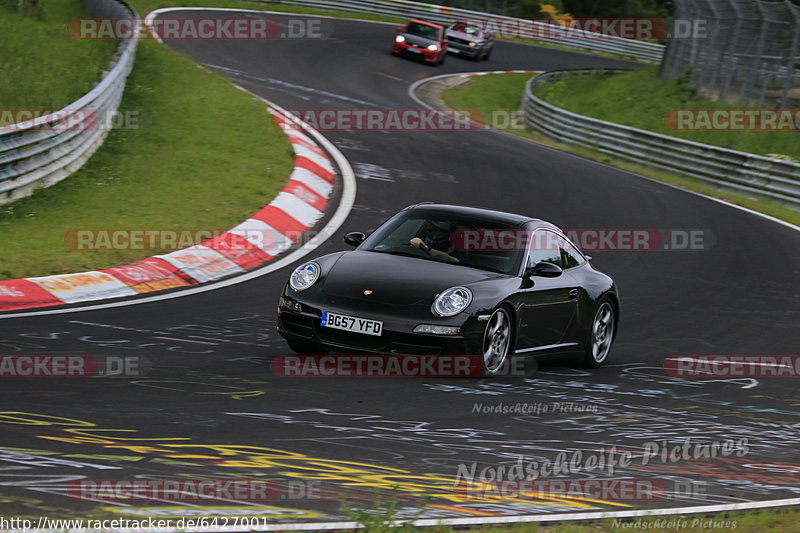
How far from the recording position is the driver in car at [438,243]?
8953mm

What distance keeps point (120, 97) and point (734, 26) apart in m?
15.2

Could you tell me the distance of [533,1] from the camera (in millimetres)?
58688

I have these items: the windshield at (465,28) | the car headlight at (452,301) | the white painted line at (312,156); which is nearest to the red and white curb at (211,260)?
the white painted line at (312,156)

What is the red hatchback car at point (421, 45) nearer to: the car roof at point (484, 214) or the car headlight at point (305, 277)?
the car roof at point (484, 214)

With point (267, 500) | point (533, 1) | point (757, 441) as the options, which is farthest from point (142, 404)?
point (533, 1)

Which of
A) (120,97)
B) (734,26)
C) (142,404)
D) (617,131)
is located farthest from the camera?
(734,26)

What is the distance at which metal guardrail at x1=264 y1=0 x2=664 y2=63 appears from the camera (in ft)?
156

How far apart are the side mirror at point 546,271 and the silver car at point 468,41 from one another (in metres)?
33.9

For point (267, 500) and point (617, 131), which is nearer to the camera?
point (267, 500)

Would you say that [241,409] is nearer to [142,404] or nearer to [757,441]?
[142,404]

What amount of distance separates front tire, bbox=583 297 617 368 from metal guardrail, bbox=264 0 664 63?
38.4m

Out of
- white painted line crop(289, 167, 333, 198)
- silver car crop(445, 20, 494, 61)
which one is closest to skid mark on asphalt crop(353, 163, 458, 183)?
white painted line crop(289, 167, 333, 198)

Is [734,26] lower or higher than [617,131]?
higher

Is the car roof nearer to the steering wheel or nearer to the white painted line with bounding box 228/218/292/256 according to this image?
the steering wheel
